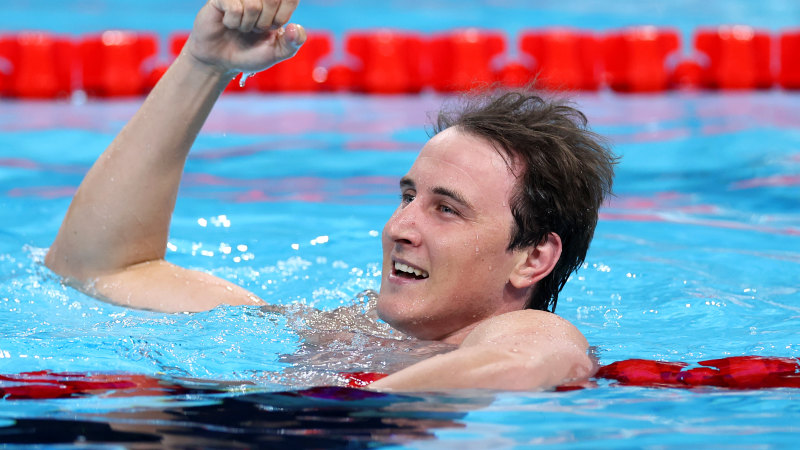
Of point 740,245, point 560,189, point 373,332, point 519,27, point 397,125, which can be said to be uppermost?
point 519,27

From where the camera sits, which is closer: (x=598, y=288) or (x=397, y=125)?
(x=598, y=288)

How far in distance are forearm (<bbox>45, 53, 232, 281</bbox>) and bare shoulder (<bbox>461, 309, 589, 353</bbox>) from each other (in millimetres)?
1148

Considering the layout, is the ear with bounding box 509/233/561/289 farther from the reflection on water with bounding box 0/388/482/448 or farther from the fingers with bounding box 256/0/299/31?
the fingers with bounding box 256/0/299/31

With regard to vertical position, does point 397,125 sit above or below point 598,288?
above

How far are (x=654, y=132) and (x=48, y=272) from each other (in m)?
5.34

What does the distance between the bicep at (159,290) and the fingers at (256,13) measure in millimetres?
813

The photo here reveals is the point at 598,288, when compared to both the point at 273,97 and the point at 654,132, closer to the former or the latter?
the point at 654,132

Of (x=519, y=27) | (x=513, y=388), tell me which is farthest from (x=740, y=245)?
(x=519, y=27)

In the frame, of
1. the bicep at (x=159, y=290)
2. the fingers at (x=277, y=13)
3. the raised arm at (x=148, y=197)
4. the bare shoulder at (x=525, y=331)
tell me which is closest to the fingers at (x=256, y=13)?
the fingers at (x=277, y=13)

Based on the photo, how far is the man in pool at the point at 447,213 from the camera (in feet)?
7.98

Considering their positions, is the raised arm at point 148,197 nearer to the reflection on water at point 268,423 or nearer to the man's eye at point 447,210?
the man's eye at point 447,210

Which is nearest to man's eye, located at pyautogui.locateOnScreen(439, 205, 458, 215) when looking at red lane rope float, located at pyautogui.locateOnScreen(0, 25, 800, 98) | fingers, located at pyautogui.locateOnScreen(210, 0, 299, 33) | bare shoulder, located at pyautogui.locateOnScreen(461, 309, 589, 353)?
bare shoulder, located at pyautogui.locateOnScreen(461, 309, 589, 353)

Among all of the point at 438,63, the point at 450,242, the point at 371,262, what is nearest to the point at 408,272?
the point at 450,242

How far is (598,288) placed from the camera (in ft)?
13.2
